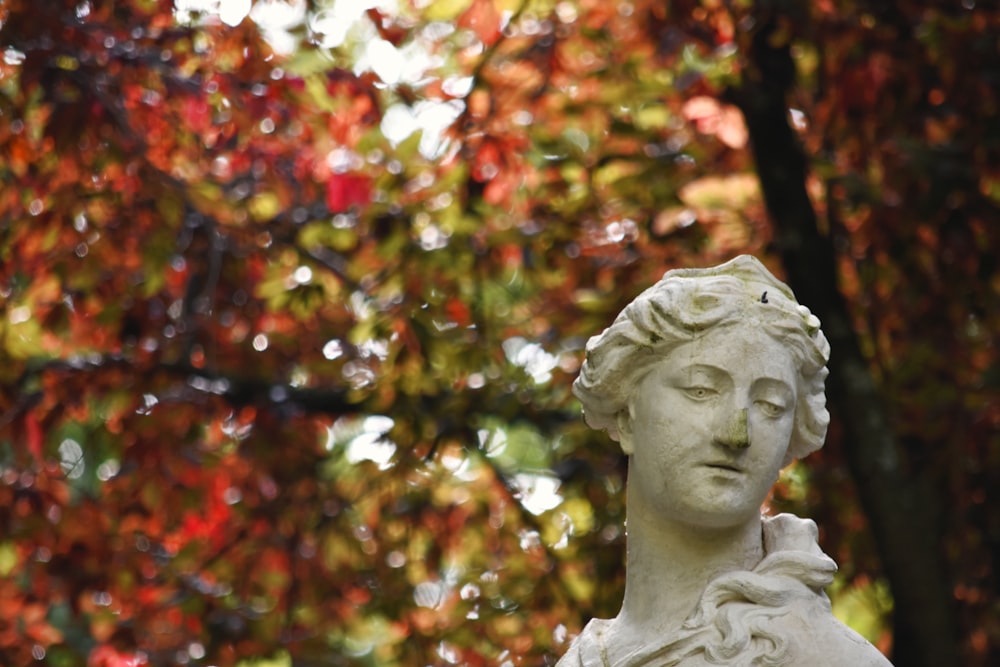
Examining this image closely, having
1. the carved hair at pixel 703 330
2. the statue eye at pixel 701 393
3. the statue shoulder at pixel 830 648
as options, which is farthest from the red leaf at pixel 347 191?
the statue shoulder at pixel 830 648

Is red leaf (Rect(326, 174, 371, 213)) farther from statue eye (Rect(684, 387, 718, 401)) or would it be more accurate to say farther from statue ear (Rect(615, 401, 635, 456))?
statue eye (Rect(684, 387, 718, 401))

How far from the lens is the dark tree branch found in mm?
7887

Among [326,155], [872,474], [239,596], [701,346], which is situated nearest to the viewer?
[701,346]

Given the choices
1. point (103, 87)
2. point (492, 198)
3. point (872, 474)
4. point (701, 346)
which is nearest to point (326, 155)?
point (492, 198)

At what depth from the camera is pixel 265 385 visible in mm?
9352

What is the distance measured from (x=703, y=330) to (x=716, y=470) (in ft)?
1.01

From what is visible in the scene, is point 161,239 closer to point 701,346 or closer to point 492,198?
point 492,198

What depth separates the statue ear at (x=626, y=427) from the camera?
16.0 feet

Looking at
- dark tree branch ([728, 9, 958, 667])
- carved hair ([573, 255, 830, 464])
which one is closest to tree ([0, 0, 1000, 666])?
dark tree branch ([728, 9, 958, 667])

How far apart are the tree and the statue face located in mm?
3348

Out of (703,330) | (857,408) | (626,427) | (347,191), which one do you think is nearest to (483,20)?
(347,191)

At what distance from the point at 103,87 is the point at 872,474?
133 inches

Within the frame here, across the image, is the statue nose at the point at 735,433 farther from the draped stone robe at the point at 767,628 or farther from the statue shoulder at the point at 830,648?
the statue shoulder at the point at 830,648

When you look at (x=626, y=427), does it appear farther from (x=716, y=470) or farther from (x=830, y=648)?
(x=830, y=648)
